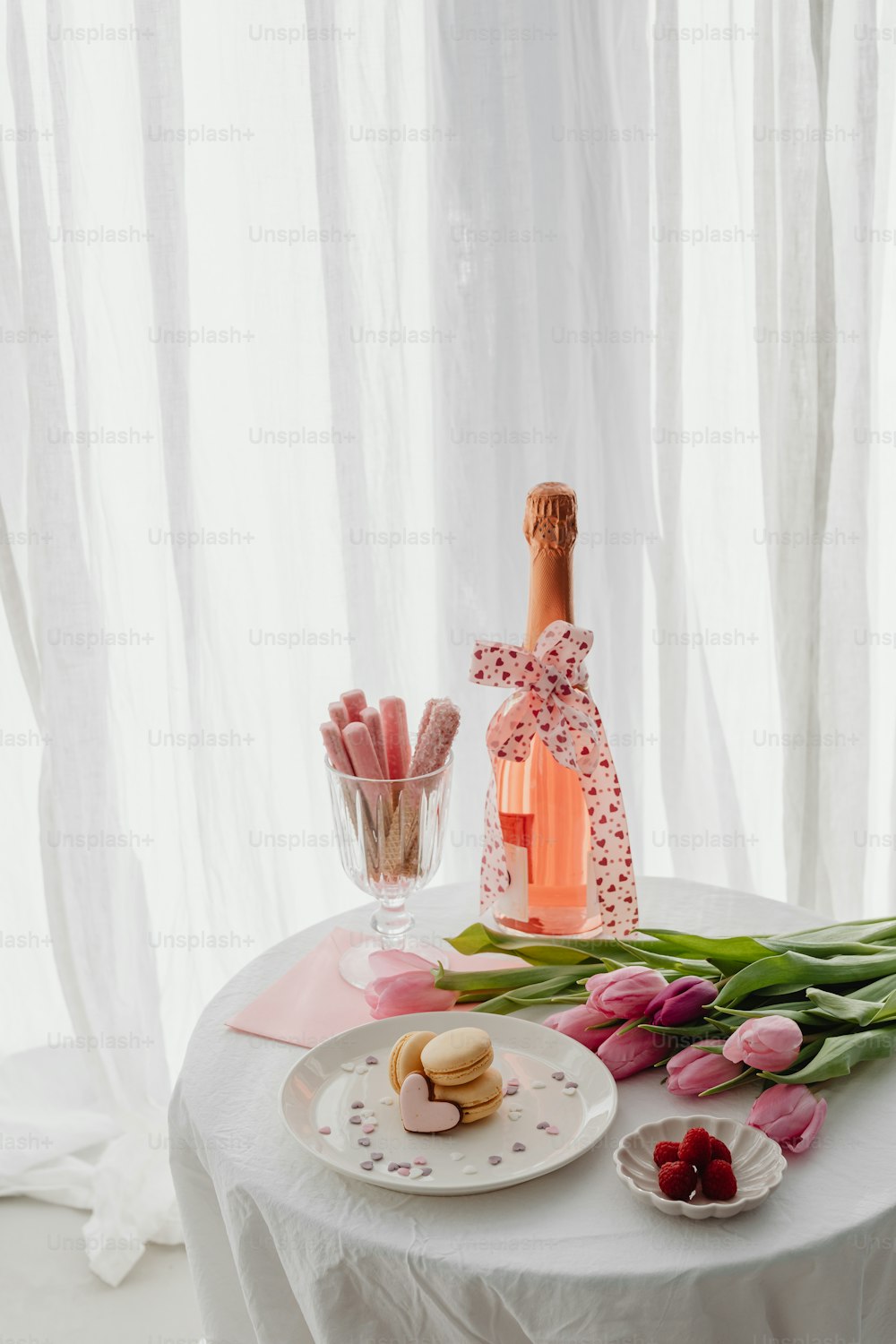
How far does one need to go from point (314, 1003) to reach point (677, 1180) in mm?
433

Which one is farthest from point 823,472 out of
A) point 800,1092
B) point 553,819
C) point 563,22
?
point 800,1092

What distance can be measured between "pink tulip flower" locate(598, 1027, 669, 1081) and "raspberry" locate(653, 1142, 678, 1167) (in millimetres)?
136

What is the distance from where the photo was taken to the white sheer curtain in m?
1.72

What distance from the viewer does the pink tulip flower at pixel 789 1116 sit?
915mm

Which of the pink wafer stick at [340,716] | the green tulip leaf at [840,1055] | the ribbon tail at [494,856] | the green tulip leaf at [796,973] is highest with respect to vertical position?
the pink wafer stick at [340,716]

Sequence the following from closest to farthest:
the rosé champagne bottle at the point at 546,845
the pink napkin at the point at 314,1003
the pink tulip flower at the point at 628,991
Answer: the pink tulip flower at the point at 628,991 < the pink napkin at the point at 314,1003 < the rosé champagne bottle at the point at 546,845

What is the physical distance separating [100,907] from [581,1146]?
4.10 feet

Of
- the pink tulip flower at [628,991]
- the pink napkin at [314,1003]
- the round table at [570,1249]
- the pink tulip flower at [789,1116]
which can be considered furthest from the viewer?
the pink napkin at [314,1003]

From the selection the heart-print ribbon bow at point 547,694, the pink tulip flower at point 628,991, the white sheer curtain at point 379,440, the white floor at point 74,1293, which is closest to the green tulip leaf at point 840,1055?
A: the pink tulip flower at point 628,991

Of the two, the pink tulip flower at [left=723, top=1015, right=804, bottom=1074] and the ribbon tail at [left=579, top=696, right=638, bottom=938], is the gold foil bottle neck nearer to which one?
the ribbon tail at [left=579, top=696, right=638, bottom=938]

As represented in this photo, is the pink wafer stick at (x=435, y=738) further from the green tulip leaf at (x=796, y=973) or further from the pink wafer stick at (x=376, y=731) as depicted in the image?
the green tulip leaf at (x=796, y=973)

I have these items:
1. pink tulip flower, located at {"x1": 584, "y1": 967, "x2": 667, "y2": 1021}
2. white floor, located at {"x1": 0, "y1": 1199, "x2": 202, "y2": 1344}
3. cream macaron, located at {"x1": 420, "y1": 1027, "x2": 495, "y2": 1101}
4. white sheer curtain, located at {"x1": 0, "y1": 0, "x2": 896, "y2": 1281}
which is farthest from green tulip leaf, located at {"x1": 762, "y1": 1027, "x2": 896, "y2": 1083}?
white floor, located at {"x1": 0, "y1": 1199, "x2": 202, "y2": 1344}

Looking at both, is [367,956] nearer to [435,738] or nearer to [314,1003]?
[314,1003]

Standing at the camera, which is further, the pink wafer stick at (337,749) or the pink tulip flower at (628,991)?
the pink wafer stick at (337,749)
